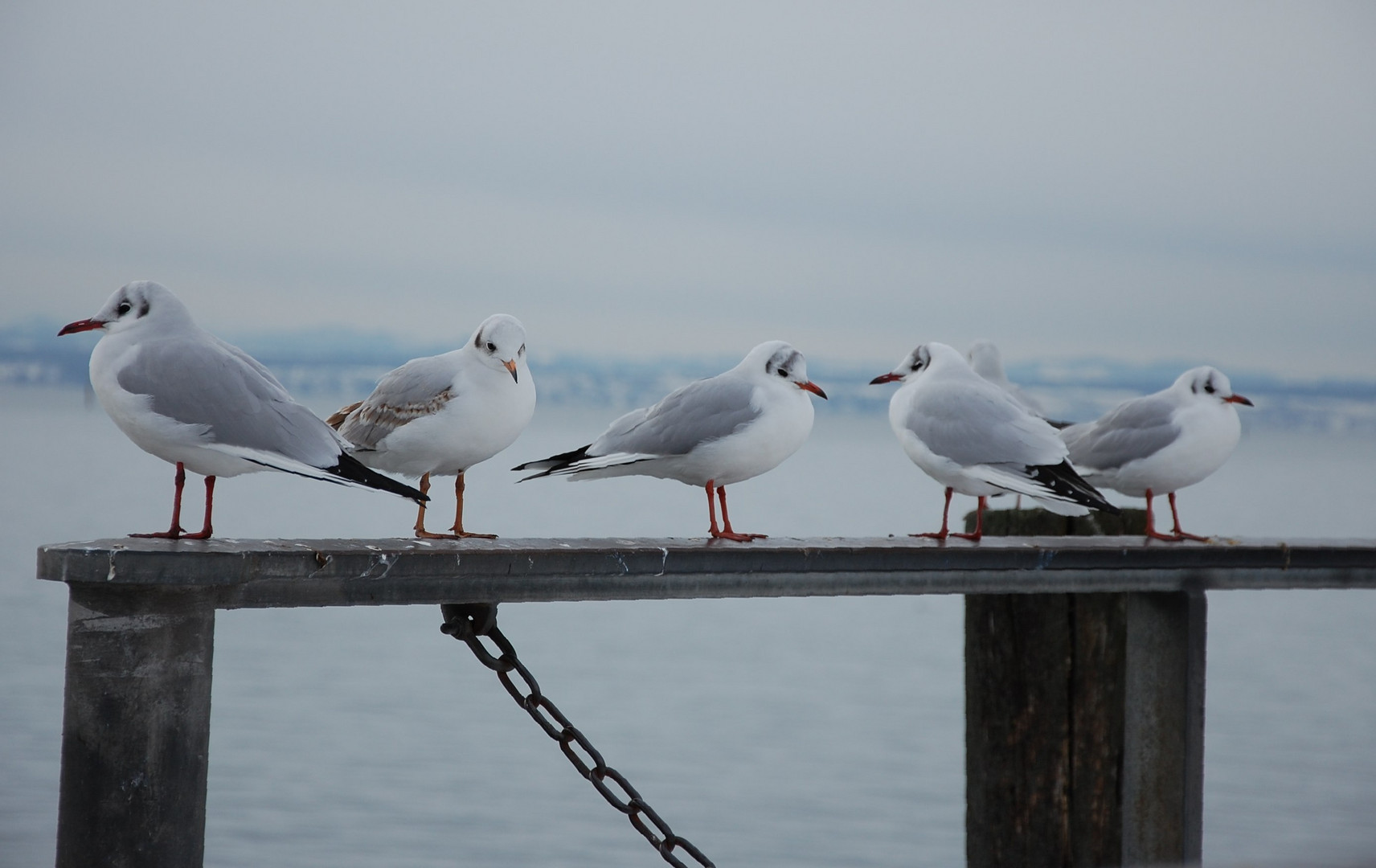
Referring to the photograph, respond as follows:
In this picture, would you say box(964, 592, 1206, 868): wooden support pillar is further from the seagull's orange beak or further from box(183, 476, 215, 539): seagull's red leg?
box(183, 476, 215, 539): seagull's red leg

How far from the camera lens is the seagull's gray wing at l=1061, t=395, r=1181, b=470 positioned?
201 inches

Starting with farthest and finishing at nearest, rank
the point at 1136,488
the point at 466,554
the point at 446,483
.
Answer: the point at 446,483 → the point at 1136,488 → the point at 466,554

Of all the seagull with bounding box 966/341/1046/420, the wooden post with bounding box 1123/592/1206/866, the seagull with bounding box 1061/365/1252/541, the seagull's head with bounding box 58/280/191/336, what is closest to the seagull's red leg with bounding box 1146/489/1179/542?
the seagull with bounding box 1061/365/1252/541

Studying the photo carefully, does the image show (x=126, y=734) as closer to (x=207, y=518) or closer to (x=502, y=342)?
(x=207, y=518)

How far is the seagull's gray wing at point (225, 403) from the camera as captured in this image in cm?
317

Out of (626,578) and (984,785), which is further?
(984,785)

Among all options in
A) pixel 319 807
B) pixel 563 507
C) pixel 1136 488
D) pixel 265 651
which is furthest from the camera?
pixel 563 507

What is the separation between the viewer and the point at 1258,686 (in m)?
13.7

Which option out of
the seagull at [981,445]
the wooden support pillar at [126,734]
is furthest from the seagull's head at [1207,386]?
the wooden support pillar at [126,734]

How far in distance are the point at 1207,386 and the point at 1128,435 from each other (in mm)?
409

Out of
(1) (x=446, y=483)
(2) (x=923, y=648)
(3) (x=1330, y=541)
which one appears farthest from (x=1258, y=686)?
(1) (x=446, y=483)

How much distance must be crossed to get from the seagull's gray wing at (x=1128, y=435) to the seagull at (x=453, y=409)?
246 cm

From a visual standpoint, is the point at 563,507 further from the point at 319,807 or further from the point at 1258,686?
the point at 319,807

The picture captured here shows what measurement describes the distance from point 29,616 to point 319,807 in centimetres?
799
